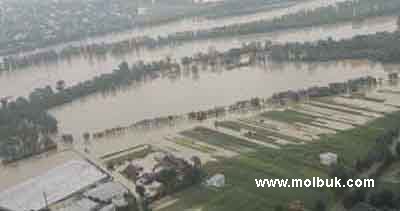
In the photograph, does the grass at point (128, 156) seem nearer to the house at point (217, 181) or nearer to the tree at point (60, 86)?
the house at point (217, 181)

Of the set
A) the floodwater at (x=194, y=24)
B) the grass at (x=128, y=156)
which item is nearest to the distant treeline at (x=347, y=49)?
the floodwater at (x=194, y=24)

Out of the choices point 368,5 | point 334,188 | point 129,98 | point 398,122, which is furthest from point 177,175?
point 368,5

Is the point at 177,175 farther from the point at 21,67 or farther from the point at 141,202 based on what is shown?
the point at 21,67

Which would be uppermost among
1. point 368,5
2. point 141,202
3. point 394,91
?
point 368,5

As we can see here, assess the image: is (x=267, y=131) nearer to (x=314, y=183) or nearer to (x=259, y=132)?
(x=259, y=132)

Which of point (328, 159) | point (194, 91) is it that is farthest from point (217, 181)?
point (194, 91)

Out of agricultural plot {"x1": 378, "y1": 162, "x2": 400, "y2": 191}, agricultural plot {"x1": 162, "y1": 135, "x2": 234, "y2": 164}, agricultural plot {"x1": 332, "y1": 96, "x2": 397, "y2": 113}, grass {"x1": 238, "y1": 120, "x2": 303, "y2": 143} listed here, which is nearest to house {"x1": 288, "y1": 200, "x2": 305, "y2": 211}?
agricultural plot {"x1": 378, "y1": 162, "x2": 400, "y2": 191}
